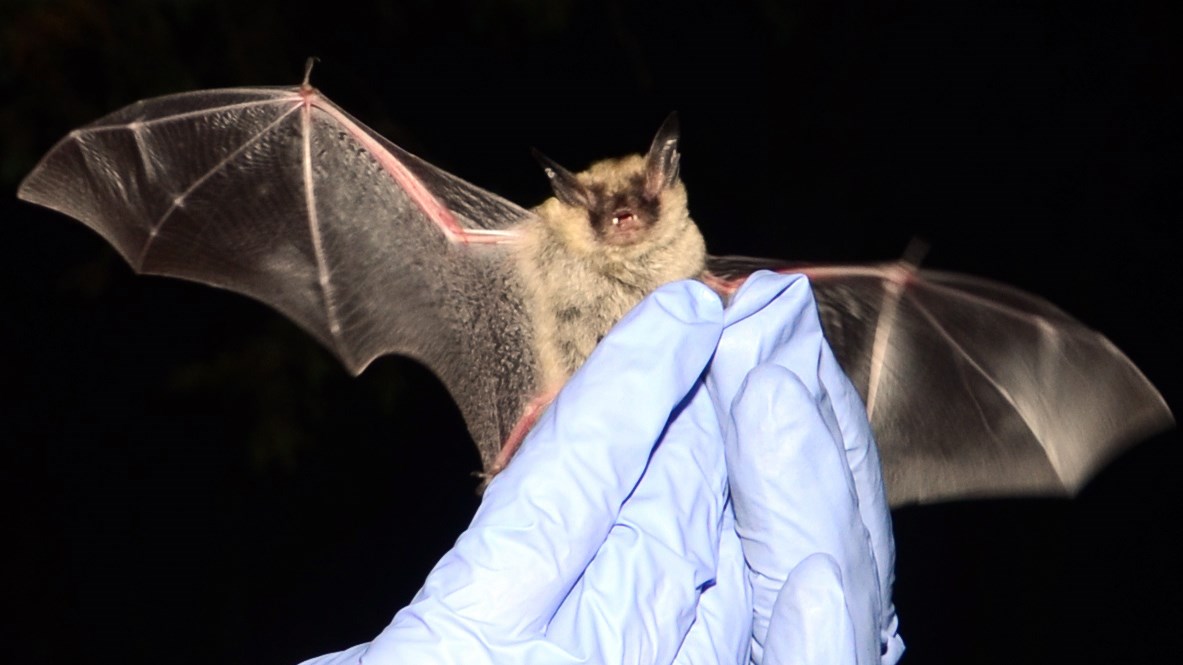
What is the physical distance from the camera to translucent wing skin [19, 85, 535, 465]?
2443 millimetres

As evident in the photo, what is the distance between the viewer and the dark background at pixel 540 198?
3.93 metres

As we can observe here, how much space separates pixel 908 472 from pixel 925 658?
6.74ft

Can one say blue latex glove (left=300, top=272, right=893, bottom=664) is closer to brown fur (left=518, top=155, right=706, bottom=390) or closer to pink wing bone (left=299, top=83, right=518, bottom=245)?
brown fur (left=518, top=155, right=706, bottom=390)

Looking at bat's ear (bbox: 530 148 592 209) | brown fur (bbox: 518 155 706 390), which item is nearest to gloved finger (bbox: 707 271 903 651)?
brown fur (bbox: 518 155 706 390)

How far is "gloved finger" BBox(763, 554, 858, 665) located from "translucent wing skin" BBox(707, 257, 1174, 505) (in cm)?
79

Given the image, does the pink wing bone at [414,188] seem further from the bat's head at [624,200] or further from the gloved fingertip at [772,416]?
the gloved fingertip at [772,416]

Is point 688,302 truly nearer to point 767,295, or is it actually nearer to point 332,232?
point 767,295

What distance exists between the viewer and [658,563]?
6.07 ft

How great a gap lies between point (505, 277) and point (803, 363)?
799mm

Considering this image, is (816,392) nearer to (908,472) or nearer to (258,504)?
(908,472)

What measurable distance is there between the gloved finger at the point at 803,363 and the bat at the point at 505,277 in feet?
0.94

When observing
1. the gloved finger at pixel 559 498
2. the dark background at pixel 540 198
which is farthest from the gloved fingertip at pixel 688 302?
the dark background at pixel 540 198

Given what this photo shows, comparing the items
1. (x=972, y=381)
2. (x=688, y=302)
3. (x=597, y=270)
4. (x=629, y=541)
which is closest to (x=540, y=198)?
(x=597, y=270)

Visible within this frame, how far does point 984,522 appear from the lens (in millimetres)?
4195
